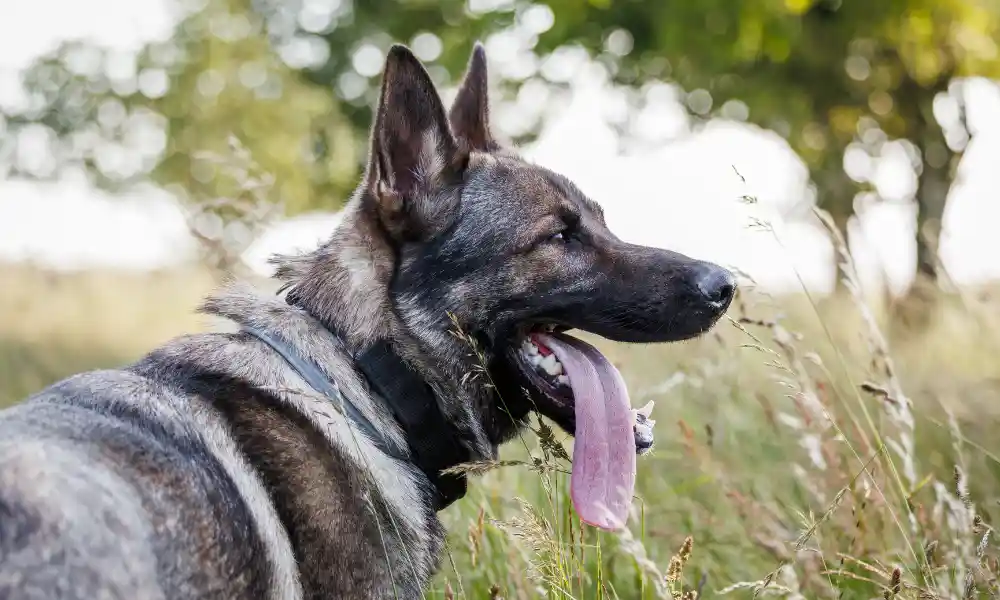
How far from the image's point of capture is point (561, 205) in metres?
2.67

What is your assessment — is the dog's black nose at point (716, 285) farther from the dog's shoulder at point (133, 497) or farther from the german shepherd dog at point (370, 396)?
the dog's shoulder at point (133, 497)

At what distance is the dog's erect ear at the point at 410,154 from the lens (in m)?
2.44

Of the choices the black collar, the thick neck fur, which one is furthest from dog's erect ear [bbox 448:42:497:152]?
the black collar

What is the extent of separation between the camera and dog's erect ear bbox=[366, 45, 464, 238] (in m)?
2.44

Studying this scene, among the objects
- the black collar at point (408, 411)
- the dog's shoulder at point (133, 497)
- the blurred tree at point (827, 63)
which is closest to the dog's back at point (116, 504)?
the dog's shoulder at point (133, 497)

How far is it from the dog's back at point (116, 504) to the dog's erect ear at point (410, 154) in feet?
2.85

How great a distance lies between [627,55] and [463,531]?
7943 millimetres

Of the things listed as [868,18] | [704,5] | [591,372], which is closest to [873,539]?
[591,372]

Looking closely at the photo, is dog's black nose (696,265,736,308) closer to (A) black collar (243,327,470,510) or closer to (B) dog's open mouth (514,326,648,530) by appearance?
(B) dog's open mouth (514,326,648,530)

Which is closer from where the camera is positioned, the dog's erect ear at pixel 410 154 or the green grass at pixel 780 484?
the green grass at pixel 780 484

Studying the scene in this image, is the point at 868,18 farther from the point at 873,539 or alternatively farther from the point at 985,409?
the point at 873,539

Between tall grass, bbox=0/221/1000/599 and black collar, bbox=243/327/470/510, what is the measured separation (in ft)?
0.59

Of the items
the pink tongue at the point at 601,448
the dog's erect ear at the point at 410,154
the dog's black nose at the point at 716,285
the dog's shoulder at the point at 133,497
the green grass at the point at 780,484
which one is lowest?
the green grass at the point at 780,484

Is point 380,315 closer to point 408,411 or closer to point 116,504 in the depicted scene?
point 408,411
